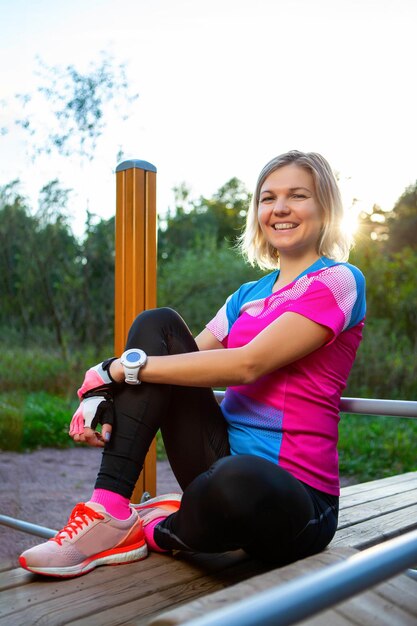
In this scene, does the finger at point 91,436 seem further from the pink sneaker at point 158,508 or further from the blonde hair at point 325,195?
the blonde hair at point 325,195

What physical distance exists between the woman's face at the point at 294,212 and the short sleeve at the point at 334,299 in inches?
5.0

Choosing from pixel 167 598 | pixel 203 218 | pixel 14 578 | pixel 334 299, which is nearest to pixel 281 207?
pixel 334 299

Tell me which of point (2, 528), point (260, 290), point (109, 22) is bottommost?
point (2, 528)

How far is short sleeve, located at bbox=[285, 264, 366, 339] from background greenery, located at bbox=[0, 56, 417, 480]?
434 cm

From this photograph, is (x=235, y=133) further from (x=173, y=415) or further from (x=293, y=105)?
(x=173, y=415)

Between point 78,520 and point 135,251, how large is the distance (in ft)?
2.98

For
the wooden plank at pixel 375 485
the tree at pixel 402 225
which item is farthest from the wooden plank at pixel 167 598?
the tree at pixel 402 225

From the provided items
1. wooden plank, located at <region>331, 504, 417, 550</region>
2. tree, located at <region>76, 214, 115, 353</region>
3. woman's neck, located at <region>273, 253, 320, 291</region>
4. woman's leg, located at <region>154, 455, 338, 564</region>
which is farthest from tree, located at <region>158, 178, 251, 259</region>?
woman's leg, located at <region>154, 455, 338, 564</region>

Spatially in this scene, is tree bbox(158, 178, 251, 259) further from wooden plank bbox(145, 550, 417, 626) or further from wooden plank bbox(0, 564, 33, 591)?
wooden plank bbox(145, 550, 417, 626)

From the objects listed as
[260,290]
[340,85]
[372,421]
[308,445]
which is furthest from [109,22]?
[308,445]

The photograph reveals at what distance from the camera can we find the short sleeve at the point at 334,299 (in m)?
1.38

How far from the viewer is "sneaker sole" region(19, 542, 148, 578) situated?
1349 mm

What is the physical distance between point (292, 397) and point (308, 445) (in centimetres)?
11

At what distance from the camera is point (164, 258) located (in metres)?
7.50
